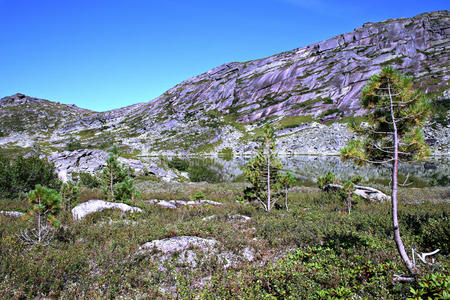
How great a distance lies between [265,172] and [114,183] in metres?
10.5

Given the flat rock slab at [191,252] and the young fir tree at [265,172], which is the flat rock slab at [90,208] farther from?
the young fir tree at [265,172]

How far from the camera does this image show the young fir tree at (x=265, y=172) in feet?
46.1

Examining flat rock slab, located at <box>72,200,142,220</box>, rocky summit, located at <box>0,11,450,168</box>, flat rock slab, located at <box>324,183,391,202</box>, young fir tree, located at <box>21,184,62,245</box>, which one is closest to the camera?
young fir tree, located at <box>21,184,62,245</box>

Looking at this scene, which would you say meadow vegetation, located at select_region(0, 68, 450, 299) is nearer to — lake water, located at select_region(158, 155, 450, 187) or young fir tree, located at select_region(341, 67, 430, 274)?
young fir tree, located at select_region(341, 67, 430, 274)

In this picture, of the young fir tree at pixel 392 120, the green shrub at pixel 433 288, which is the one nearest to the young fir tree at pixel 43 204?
the green shrub at pixel 433 288

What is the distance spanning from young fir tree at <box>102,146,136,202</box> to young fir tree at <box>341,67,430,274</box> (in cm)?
A: 1300

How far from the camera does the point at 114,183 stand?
51.1 ft

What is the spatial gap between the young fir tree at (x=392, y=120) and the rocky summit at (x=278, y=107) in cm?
8711

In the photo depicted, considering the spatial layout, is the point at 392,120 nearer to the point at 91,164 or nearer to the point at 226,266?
the point at 226,266

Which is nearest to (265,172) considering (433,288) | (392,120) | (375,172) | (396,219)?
(392,120)

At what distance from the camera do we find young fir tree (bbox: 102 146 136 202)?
1418cm

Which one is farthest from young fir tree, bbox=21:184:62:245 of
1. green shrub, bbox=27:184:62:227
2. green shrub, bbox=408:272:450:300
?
green shrub, bbox=408:272:450:300

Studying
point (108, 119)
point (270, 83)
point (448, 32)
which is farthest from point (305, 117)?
point (108, 119)

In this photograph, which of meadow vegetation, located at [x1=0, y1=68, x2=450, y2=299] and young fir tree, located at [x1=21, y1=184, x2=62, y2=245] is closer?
meadow vegetation, located at [x1=0, y1=68, x2=450, y2=299]
